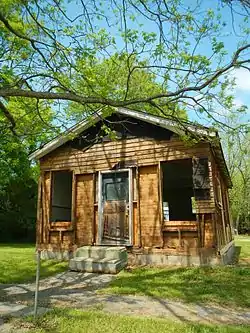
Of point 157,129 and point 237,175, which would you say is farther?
point 237,175

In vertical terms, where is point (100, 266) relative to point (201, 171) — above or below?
below

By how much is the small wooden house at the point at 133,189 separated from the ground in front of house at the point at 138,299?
3.03ft

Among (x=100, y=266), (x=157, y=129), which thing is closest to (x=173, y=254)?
(x=100, y=266)

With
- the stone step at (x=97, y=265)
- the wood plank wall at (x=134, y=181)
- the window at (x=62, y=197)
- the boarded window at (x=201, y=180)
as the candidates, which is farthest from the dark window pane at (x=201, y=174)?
the window at (x=62, y=197)

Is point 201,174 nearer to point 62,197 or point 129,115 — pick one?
point 129,115

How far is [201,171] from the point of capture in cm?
957

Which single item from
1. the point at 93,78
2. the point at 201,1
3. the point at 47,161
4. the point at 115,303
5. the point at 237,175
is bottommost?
the point at 115,303

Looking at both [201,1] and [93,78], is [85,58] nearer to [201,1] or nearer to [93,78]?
[93,78]

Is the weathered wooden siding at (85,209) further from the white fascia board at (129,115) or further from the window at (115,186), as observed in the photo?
the white fascia board at (129,115)

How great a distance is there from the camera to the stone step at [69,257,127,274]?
29.3 ft

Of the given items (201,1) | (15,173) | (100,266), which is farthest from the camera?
(15,173)

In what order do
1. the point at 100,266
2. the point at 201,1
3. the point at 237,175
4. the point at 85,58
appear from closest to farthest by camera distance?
1. the point at 201,1
2. the point at 85,58
3. the point at 100,266
4. the point at 237,175

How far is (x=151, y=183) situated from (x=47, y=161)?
4341mm

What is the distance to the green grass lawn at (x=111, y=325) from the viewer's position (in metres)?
4.24
